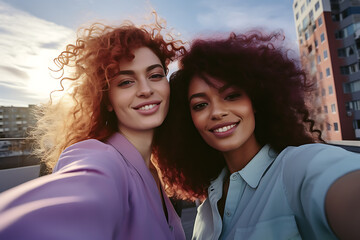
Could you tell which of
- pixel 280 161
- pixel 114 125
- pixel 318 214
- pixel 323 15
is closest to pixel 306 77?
pixel 280 161

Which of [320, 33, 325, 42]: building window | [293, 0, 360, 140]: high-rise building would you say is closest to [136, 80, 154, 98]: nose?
[293, 0, 360, 140]: high-rise building

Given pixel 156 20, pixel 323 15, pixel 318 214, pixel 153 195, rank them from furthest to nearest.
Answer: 1. pixel 323 15
2. pixel 156 20
3. pixel 153 195
4. pixel 318 214

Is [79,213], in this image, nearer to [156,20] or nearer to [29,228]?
A: [29,228]

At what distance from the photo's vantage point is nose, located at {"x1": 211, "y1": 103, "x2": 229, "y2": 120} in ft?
5.43

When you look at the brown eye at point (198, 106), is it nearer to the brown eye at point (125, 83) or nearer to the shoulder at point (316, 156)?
the brown eye at point (125, 83)

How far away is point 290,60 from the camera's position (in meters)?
1.88

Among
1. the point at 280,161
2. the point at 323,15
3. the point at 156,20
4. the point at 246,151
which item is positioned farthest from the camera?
the point at 323,15

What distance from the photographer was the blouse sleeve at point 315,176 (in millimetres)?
833

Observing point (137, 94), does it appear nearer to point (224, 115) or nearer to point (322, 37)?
point (224, 115)

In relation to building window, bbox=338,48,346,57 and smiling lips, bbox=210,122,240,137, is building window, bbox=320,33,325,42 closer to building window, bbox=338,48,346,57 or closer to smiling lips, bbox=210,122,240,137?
building window, bbox=338,48,346,57

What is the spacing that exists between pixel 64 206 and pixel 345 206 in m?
0.94

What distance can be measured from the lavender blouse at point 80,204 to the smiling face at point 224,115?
0.72 metres

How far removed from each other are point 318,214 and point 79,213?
0.89 meters

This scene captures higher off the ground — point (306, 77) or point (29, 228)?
point (306, 77)
